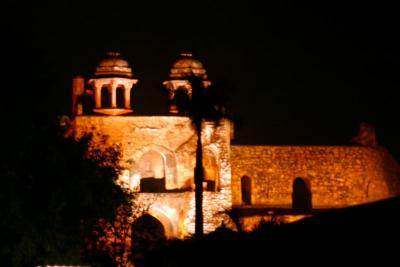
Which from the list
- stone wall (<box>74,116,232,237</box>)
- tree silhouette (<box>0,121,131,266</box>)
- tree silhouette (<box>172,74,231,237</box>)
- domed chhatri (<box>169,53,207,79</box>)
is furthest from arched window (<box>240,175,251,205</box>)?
tree silhouette (<box>0,121,131,266</box>)

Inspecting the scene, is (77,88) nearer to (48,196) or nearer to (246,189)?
(246,189)

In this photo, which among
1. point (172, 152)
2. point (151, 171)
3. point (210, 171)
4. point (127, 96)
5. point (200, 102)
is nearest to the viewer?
point (200, 102)

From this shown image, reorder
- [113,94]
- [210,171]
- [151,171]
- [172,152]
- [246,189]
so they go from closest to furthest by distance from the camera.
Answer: [172,152] → [113,94] → [210,171] → [151,171] → [246,189]

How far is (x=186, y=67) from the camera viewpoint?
171ft

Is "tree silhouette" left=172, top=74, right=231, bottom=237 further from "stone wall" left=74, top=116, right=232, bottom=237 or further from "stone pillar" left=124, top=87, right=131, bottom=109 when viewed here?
"stone pillar" left=124, top=87, right=131, bottom=109

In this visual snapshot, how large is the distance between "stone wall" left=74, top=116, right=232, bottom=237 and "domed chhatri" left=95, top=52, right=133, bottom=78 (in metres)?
1.94

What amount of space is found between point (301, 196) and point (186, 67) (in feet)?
28.0

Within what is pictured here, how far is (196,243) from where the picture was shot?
27.9 m

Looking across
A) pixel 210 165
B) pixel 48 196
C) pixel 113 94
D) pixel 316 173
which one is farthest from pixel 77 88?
pixel 48 196

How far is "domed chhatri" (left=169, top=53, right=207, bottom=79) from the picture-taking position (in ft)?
170

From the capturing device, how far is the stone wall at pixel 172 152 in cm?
5006

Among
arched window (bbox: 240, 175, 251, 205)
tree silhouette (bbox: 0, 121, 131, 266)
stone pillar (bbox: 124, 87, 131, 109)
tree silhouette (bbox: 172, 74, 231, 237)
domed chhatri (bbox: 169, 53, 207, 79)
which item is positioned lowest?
tree silhouette (bbox: 0, 121, 131, 266)

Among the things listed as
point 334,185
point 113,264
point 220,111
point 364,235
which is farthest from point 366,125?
point 364,235

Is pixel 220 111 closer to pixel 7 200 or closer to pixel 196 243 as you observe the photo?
pixel 7 200
